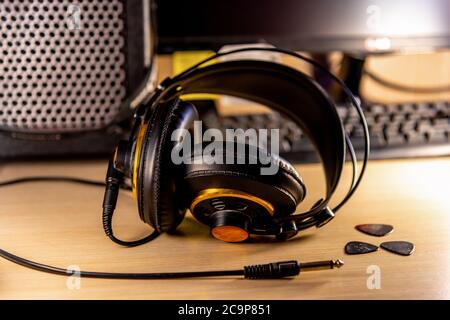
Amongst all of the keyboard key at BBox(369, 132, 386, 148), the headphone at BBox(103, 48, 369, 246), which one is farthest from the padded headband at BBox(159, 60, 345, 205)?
the keyboard key at BBox(369, 132, 386, 148)

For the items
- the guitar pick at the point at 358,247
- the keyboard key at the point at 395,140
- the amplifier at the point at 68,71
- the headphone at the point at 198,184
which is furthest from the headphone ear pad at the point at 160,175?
the keyboard key at the point at 395,140

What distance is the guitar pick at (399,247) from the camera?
56 cm

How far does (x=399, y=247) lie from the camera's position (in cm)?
56

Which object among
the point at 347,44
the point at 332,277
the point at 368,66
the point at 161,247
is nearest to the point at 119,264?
the point at 161,247

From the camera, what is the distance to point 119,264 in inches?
21.3

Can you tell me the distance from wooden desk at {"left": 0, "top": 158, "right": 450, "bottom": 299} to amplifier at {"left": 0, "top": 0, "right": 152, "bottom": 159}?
67 millimetres

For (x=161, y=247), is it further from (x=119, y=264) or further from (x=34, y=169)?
(x=34, y=169)

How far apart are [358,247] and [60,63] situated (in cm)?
47

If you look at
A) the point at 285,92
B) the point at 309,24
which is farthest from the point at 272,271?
the point at 309,24

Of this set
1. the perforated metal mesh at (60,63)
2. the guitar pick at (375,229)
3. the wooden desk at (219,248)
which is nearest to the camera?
the wooden desk at (219,248)

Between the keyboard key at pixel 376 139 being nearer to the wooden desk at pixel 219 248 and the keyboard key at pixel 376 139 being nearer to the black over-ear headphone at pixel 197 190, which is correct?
the wooden desk at pixel 219 248

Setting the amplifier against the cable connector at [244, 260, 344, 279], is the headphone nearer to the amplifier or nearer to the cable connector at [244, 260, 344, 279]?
the cable connector at [244, 260, 344, 279]

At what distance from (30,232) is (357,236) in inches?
13.0

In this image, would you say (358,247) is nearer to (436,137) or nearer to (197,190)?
(197,190)
